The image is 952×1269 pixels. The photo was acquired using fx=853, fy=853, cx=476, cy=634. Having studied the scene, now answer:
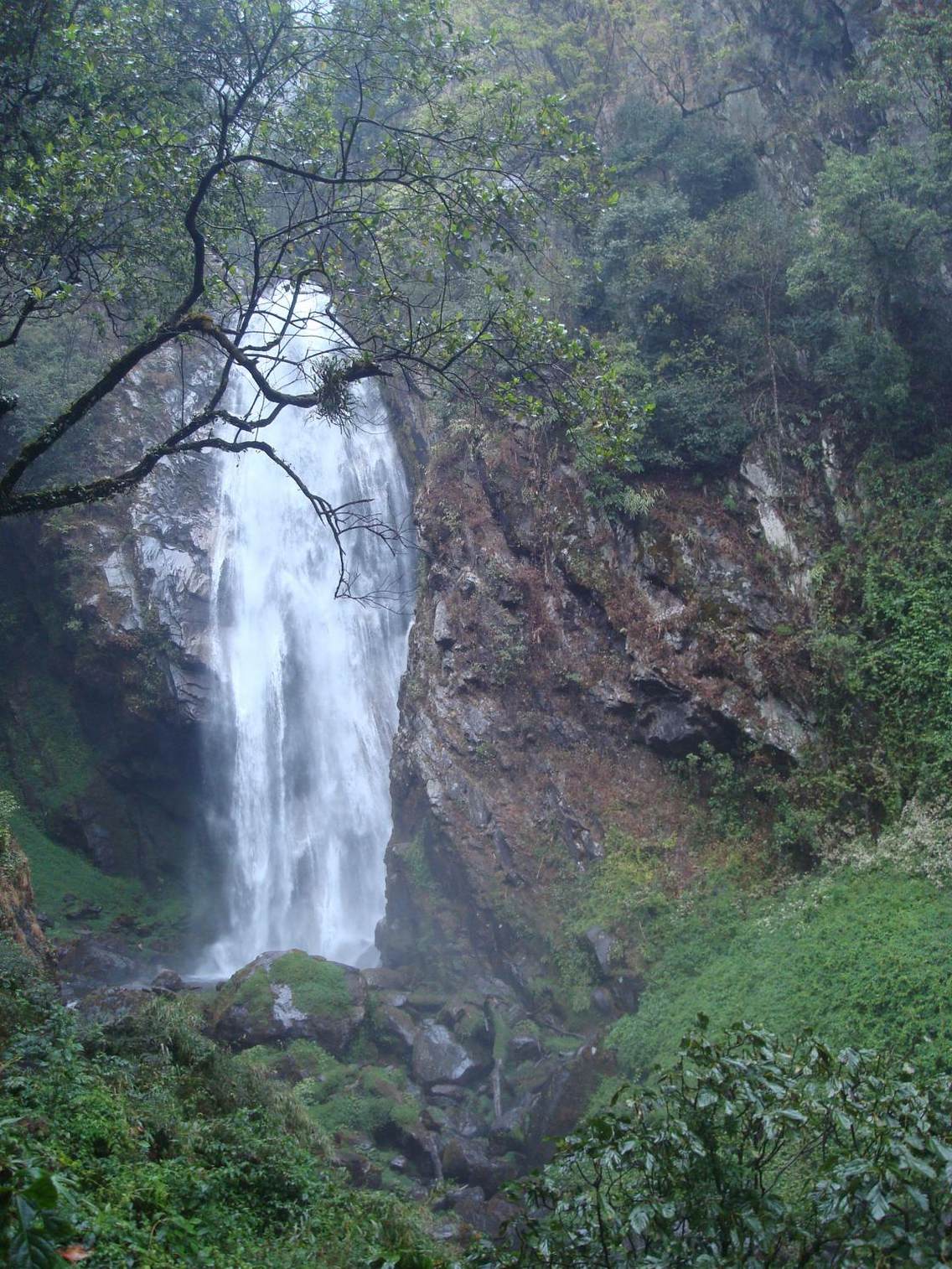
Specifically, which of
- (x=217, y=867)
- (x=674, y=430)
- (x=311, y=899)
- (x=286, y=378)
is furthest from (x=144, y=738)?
(x=674, y=430)

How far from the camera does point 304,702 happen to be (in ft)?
65.7

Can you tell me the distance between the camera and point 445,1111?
10773mm

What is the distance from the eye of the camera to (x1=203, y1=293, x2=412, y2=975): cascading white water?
18734 millimetres

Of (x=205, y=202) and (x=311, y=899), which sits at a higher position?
(x=205, y=202)

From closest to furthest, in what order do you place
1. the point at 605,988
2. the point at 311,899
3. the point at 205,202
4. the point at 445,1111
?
the point at 205,202
the point at 445,1111
the point at 605,988
the point at 311,899

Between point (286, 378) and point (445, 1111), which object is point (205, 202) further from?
point (286, 378)

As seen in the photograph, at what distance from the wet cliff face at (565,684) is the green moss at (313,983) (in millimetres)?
2216

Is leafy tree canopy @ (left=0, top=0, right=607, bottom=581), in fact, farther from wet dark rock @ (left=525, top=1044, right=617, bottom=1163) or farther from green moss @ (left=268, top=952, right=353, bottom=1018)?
green moss @ (left=268, top=952, right=353, bottom=1018)

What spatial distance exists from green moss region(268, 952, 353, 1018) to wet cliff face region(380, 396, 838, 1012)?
2216 millimetres

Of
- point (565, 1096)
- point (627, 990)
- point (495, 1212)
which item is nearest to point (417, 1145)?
point (495, 1212)

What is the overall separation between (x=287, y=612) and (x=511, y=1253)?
1875cm

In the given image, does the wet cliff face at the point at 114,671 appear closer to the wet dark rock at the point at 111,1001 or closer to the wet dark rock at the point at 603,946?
the wet dark rock at the point at 111,1001

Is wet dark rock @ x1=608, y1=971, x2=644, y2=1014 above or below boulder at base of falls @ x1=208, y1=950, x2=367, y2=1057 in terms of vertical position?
below

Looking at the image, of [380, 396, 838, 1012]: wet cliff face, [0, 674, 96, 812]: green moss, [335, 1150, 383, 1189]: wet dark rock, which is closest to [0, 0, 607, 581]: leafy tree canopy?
[335, 1150, 383, 1189]: wet dark rock
